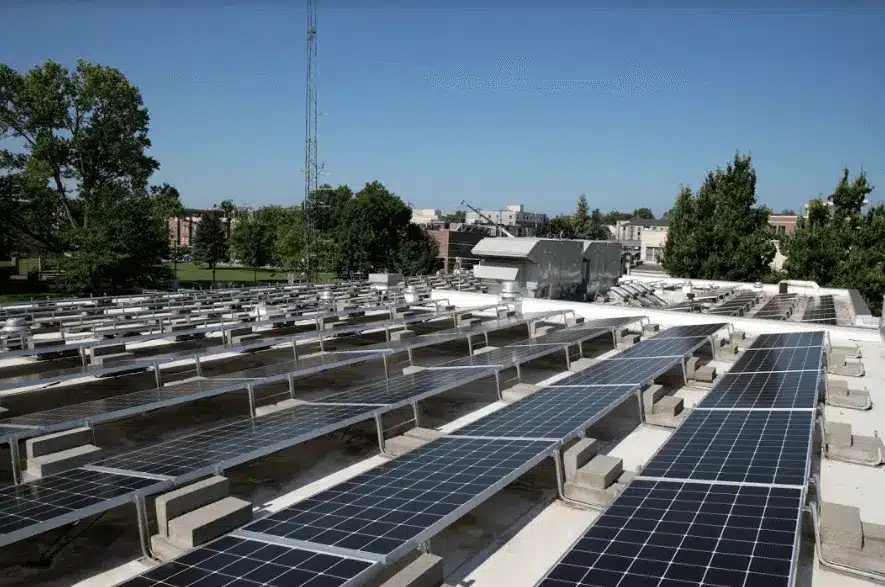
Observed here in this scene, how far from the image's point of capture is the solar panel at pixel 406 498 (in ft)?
19.7

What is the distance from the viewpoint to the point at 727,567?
530 centimetres

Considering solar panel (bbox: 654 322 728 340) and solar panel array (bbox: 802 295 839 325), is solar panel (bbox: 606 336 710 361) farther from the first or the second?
solar panel array (bbox: 802 295 839 325)

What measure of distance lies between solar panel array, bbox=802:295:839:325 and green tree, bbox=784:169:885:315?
16919 millimetres

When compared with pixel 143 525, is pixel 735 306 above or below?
above

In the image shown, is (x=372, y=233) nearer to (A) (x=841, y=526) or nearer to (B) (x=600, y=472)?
(B) (x=600, y=472)

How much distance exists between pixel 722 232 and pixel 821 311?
28.4 m

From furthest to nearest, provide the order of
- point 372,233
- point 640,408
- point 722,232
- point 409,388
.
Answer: point 372,233 → point 722,232 → point 409,388 → point 640,408

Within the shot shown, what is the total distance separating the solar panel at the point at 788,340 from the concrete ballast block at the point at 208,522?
15.6 meters

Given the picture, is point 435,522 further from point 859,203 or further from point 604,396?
point 859,203

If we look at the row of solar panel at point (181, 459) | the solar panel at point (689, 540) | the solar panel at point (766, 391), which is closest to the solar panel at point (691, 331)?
the solar panel at point (766, 391)

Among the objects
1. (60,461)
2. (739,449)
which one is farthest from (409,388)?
(739,449)

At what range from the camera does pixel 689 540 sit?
5.90 metres

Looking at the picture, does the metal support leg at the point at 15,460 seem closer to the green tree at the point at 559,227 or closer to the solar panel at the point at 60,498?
the solar panel at the point at 60,498

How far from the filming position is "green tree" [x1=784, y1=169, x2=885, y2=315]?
48.9 metres
